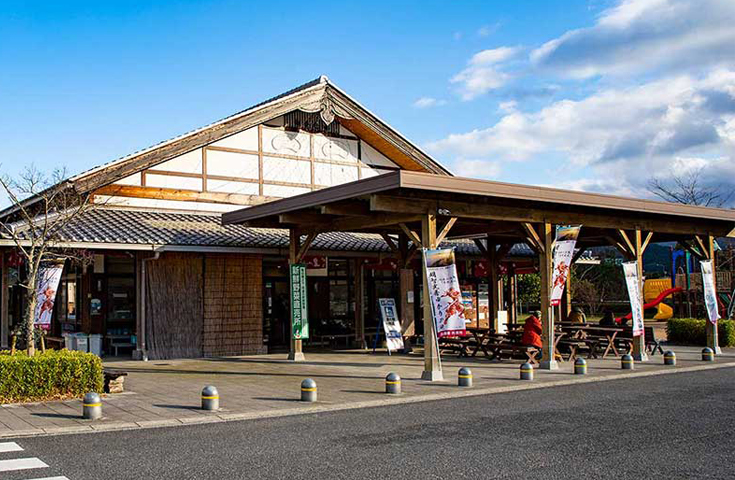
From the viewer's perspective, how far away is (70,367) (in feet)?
34.4

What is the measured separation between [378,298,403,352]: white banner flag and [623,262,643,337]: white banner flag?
5.65 m

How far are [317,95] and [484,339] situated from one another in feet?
24.6

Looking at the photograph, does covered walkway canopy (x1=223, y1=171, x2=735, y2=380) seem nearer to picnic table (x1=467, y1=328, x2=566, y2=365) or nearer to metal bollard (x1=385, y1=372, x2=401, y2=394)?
picnic table (x1=467, y1=328, x2=566, y2=365)

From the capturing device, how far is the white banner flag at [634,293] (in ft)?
49.9

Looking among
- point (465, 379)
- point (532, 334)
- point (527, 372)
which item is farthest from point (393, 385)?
point (532, 334)

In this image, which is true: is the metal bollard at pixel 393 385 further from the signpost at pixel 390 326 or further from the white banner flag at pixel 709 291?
the white banner flag at pixel 709 291

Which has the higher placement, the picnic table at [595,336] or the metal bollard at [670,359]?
the picnic table at [595,336]

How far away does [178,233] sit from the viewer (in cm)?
1579

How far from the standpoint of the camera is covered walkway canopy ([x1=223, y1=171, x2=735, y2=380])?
470 inches

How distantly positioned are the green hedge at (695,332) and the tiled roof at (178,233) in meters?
8.68

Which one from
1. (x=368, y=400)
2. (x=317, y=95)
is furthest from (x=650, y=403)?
(x=317, y=95)

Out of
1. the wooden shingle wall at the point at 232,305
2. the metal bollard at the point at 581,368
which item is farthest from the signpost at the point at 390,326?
the metal bollard at the point at 581,368

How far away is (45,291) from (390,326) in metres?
8.30

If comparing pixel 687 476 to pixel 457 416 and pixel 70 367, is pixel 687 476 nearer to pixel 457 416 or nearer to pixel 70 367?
pixel 457 416
